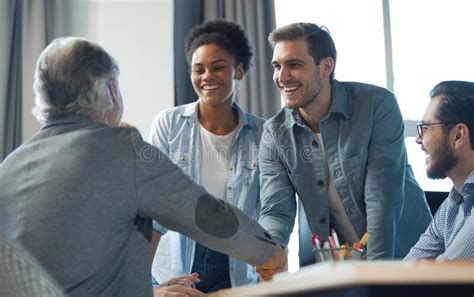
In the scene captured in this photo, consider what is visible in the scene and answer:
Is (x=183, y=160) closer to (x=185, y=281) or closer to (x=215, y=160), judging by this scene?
(x=215, y=160)

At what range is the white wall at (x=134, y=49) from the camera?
4203 mm

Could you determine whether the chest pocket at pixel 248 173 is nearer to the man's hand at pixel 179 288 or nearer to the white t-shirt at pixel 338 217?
the white t-shirt at pixel 338 217

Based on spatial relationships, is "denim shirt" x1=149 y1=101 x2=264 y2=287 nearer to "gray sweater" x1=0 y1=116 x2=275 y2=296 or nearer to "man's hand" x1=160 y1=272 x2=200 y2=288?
"man's hand" x1=160 y1=272 x2=200 y2=288

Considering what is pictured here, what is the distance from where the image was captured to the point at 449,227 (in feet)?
8.55

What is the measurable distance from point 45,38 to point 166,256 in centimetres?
143

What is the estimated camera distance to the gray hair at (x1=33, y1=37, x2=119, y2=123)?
Result: 2.15 metres

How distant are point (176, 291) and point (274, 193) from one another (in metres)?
0.60

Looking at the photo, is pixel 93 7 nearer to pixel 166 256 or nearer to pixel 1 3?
pixel 1 3

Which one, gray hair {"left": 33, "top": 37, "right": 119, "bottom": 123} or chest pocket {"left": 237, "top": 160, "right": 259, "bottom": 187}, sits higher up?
gray hair {"left": 33, "top": 37, "right": 119, "bottom": 123}

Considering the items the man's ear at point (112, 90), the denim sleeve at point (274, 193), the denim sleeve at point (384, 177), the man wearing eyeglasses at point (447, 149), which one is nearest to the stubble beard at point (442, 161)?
the man wearing eyeglasses at point (447, 149)

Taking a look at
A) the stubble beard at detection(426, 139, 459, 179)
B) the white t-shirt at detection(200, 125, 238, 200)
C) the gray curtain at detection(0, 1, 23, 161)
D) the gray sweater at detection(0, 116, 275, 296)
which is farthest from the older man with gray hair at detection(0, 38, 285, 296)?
the gray curtain at detection(0, 1, 23, 161)

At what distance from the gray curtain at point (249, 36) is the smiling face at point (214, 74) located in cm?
74

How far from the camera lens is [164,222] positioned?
2.08 m

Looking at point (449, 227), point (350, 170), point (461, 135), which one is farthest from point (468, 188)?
point (350, 170)
